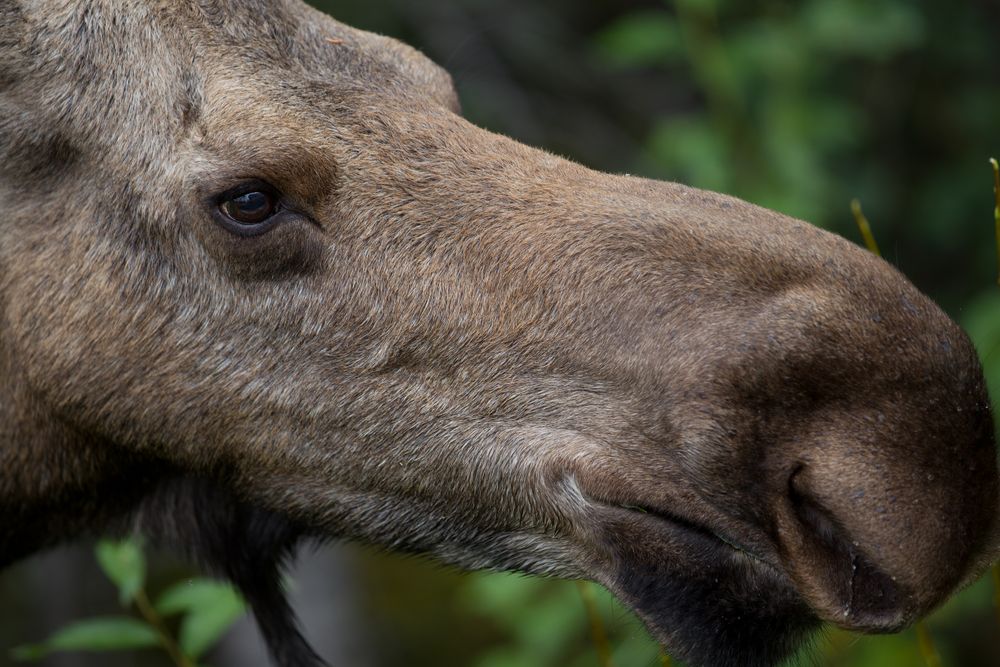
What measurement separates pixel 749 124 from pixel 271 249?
2.84 m

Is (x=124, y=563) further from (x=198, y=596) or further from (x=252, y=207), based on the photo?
(x=252, y=207)

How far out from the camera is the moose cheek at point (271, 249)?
2.55 metres

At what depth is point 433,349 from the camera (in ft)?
8.21

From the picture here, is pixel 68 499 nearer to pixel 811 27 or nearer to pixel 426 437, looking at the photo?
pixel 426 437

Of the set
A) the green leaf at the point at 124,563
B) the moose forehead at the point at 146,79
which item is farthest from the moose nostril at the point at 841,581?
the green leaf at the point at 124,563

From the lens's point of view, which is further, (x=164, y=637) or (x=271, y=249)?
(x=164, y=637)

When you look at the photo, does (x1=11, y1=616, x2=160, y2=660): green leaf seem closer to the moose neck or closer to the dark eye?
the moose neck

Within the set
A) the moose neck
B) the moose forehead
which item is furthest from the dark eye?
the moose neck

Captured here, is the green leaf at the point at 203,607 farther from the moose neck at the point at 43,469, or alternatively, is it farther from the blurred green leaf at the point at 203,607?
the moose neck at the point at 43,469

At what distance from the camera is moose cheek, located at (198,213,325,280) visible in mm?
2549

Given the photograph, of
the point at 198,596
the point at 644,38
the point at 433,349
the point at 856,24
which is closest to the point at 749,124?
the point at 856,24

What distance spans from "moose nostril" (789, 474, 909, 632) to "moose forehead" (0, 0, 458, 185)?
4.16ft

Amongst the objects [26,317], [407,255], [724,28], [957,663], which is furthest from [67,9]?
[957,663]

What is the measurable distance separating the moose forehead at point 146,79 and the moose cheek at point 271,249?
0.20m
